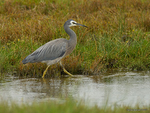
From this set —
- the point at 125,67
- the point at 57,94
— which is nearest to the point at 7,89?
the point at 57,94

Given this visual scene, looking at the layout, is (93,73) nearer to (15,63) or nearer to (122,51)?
(122,51)

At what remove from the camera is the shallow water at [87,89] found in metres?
5.36

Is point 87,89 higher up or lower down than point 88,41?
lower down

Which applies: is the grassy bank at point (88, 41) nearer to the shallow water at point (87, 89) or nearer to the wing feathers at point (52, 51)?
the wing feathers at point (52, 51)

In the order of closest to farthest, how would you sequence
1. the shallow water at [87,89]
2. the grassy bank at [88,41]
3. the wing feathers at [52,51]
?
the shallow water at [87,89], the wing feathers at [52,51], the grassy bank at [88,41]

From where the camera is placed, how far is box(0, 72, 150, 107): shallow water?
5355 millimetres

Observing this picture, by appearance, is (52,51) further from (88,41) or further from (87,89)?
(88,41)

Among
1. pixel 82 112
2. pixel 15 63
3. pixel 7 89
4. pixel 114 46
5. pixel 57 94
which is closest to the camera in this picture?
pixel 82 112

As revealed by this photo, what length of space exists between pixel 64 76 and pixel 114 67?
1.55 meters

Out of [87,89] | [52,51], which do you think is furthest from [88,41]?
[87,89]

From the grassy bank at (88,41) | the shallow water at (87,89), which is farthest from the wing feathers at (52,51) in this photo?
the shallow water at (87,89)

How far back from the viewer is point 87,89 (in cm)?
621

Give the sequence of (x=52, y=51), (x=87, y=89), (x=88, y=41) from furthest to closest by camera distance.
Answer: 1. (x=88, y=41)
2. (x=52, y=51)
3. (x=87, y=89)

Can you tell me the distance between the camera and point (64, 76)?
7.69 m
